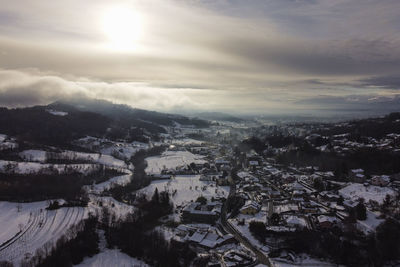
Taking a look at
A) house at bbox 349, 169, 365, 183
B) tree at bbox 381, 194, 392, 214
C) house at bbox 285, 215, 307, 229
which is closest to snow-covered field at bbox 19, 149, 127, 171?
house at bbox 285, 215, 307, 229

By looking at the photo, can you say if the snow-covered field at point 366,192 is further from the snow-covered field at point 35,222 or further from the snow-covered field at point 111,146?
the snow-covered field at point 111,146

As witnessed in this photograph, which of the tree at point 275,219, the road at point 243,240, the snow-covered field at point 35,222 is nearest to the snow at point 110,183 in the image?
the snow-covered field at point 35,222

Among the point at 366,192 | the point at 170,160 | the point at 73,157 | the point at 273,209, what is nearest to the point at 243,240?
the point at 273,209

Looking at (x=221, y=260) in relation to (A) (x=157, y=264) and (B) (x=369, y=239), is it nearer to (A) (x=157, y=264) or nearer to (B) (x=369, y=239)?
(A) (x=157, y=264)

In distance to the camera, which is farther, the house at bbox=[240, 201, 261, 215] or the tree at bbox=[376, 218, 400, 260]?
→ the house at bbox=[240, 201, 261, 215]

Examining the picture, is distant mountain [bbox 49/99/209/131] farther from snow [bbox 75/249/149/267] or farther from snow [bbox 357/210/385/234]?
snow [bbox 357/210/385/234]

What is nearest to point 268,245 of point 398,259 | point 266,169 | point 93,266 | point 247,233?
point 247,233

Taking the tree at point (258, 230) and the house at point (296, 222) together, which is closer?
the tree at point (258, 230)

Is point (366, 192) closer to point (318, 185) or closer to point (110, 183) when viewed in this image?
point (318, 185)
